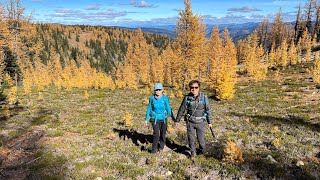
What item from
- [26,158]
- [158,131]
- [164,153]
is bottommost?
[26,158]

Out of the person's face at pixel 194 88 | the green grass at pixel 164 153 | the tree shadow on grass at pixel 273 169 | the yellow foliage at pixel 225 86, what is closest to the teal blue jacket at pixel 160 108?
the person's face at pixel 194 88

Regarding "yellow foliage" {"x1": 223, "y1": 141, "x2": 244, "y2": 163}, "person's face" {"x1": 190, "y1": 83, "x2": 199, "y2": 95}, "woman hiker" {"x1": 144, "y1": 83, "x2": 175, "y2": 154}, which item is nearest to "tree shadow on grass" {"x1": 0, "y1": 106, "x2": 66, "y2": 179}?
"woman hiker" {"x1": 144, "y1": 83, "x2": 175, "y2": 154}

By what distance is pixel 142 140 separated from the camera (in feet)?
42.1

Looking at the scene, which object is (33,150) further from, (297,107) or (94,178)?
(297,107)

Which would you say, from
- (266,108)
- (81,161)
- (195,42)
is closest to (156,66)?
(195,42)

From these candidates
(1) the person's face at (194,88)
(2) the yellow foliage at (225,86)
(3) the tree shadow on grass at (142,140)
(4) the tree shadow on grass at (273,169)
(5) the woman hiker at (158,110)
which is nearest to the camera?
(4) the tree shadow on grass at (273,169)

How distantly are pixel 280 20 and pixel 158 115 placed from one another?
91.5m

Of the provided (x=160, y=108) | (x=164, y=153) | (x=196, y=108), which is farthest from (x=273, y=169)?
(x=160, y=108)

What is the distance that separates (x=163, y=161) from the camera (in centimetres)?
993

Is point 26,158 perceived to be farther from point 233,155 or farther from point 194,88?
point 233,155

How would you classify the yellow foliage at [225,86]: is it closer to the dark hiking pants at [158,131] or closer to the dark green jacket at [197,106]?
the dark hiking pants at [158,131]

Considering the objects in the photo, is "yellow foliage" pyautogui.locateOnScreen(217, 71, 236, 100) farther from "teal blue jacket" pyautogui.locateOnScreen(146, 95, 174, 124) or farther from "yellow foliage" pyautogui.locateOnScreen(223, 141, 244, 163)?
"yellow foliage" pyautogui.locateOnScreen(223, 141, 244, 163)

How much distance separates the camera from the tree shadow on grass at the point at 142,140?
1116 centimetres

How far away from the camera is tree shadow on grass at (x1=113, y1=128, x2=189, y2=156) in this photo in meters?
11.2
